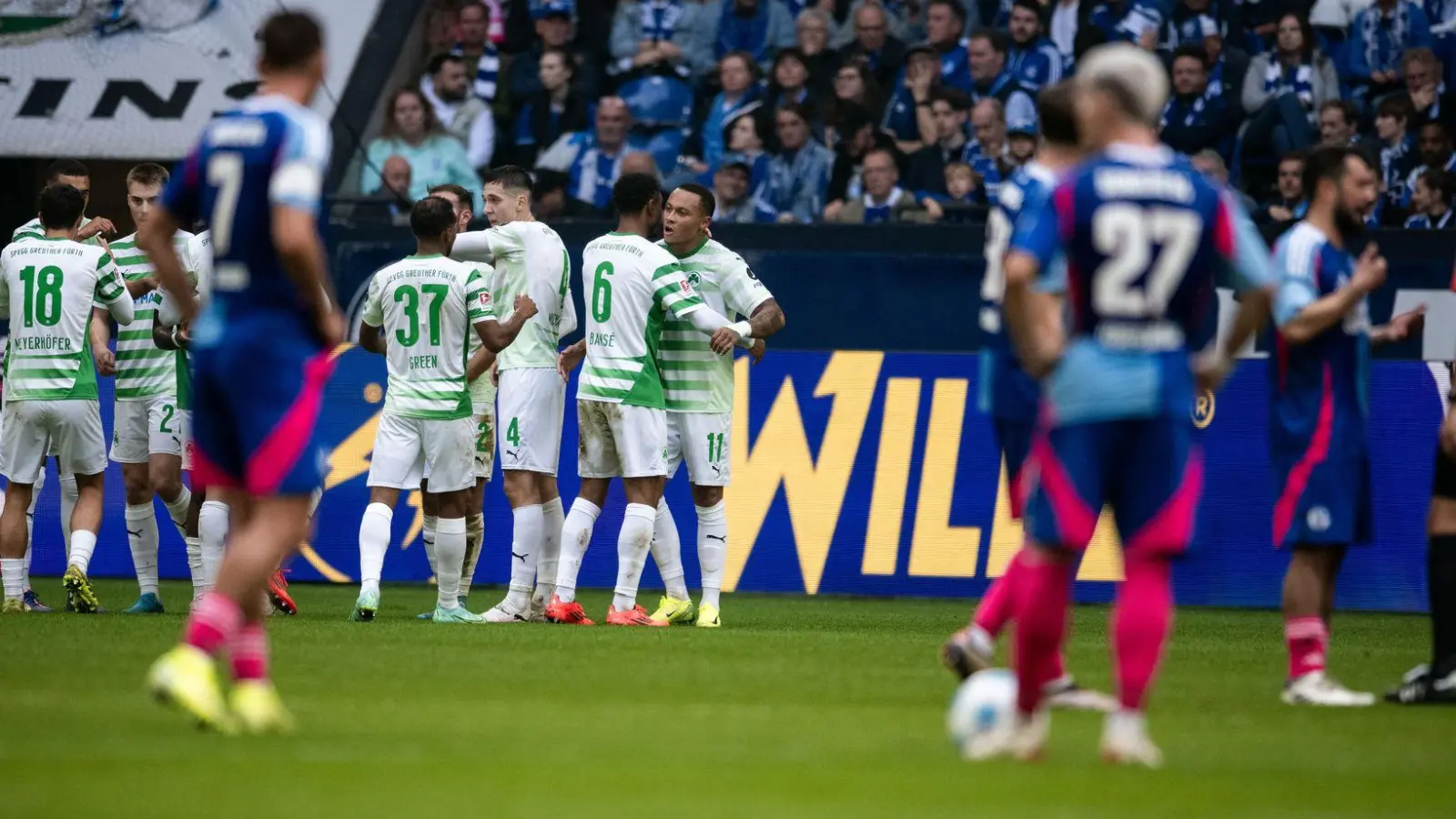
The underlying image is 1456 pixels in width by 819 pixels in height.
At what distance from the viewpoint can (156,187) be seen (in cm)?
1280

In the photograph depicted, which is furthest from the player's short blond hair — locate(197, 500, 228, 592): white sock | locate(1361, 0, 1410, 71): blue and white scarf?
locate(1361, 0, 1410, 71): blue and white scarf

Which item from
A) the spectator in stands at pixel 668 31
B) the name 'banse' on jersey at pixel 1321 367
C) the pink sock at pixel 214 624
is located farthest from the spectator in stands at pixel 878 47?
the pink sock at pixel 214 624

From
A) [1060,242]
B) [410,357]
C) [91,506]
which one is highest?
[1060,242]

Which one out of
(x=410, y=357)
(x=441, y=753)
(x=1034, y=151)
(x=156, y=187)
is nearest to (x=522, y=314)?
(x=410, y=357)

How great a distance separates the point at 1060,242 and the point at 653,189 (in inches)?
250

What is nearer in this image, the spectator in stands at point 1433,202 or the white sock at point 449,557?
the white sock at point 449,557

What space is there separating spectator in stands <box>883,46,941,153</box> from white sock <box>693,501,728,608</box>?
7.27 m

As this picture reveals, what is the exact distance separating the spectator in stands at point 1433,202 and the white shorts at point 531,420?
822 cm

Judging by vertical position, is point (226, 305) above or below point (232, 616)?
above

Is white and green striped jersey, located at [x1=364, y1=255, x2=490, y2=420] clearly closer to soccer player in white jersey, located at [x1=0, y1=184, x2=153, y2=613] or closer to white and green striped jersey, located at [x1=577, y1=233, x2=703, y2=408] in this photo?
white and green striped jersey, located at [x1=577, y1=233, x2=703, y2=408]

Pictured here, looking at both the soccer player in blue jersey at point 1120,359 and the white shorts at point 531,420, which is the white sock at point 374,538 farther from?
the soccer player in blue jersey at point 1120,359

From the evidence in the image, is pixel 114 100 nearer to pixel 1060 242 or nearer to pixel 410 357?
pixel 410 357

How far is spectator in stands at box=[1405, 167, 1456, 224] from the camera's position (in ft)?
55.6

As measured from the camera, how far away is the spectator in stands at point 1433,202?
1695cm
